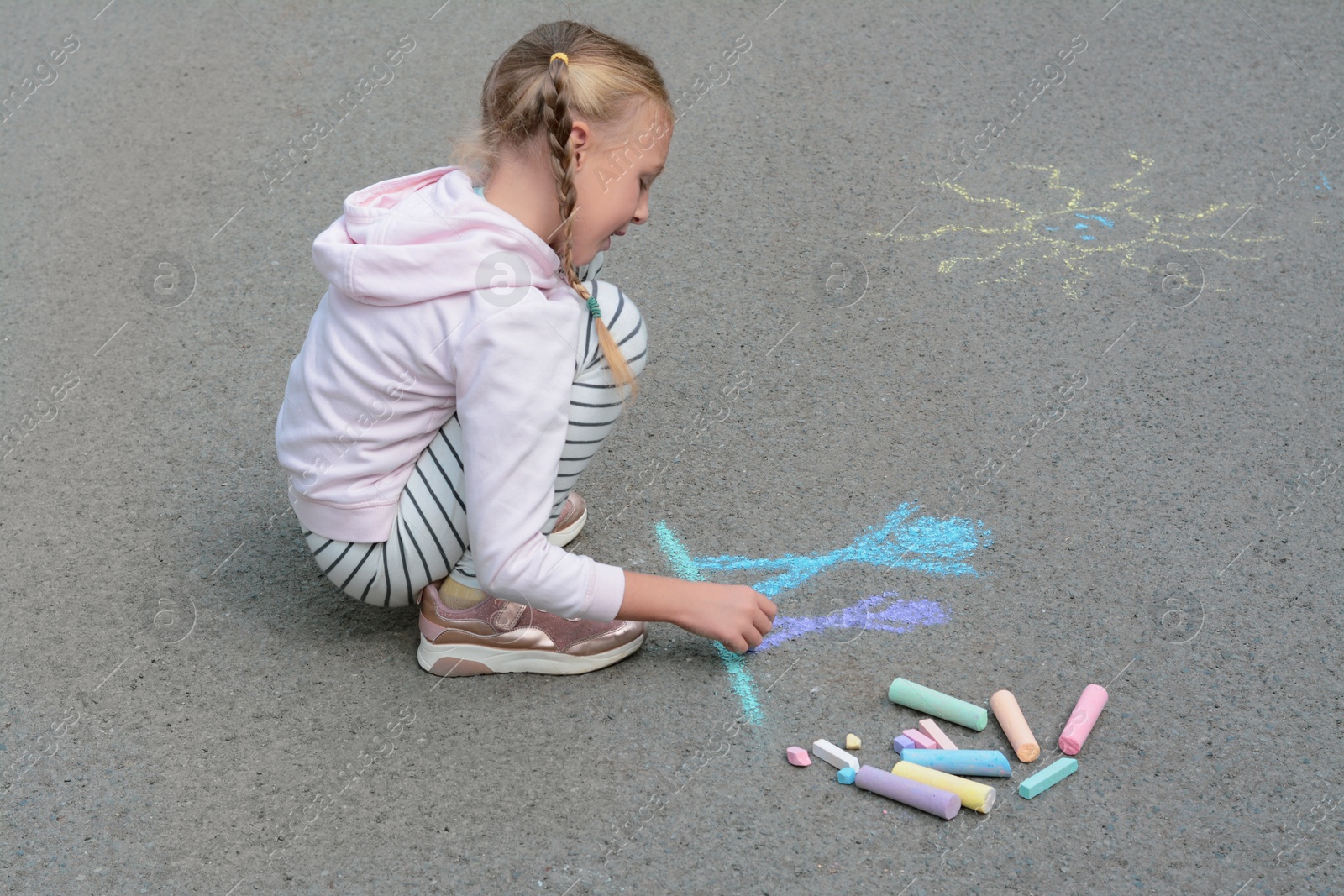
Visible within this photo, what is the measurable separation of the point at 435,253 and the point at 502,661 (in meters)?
0.78

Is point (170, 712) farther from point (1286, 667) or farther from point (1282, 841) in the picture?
point (1286, 667)

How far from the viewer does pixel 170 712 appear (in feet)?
7.14

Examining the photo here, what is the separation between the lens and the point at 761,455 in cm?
275

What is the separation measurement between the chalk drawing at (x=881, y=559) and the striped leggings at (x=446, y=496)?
43 centimetres

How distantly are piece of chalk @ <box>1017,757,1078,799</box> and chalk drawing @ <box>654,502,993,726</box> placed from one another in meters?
0.39

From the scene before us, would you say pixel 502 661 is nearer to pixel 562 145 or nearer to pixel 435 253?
pixel 435 253

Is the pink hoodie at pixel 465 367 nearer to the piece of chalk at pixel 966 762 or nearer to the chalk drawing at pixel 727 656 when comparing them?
the chalk drawing at pixel 727 656

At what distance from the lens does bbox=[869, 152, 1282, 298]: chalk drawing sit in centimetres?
327

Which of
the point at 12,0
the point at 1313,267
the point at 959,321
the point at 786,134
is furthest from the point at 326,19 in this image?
the point at 1313,267

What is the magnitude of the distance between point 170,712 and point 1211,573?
201 cm

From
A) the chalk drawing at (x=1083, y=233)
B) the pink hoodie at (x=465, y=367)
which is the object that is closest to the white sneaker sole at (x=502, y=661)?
the pink hoodie at (x=465, y=367)

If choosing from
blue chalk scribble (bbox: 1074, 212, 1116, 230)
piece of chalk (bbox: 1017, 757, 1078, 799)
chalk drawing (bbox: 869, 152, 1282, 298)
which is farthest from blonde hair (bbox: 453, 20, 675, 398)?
blue chalk scribble (bbox: 1074, 212, 1116, 230)

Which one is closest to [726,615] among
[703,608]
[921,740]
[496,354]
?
[703,608]

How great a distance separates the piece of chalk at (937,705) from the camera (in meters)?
2.10
